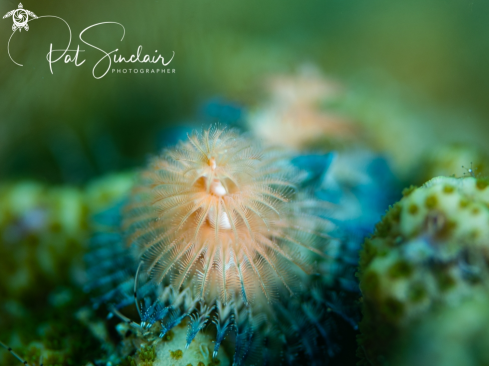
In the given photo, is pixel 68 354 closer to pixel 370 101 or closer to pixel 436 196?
pixel 436 196

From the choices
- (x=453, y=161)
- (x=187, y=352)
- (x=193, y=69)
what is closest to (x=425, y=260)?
(x=187, y=352)

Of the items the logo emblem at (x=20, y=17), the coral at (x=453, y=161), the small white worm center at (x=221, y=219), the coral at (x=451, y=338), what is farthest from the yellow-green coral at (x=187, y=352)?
the logo emblem at (x=20, y=17)

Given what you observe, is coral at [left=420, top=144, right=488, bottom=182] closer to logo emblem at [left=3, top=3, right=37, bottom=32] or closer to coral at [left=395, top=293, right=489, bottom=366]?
coral at [left=395, top=293, right=489, bottom=366]

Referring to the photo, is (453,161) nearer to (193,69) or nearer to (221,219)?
(221,219)

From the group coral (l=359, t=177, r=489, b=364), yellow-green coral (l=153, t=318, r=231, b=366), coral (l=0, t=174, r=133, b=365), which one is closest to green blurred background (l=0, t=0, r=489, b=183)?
coral (l=0, t=174, r=133, b=365)

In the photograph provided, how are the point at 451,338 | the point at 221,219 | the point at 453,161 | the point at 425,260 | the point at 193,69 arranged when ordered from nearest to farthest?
1. the point at 451,338
2. the point at 425,260
3. the point at 221,219
4. the point at 453,161
5. the point at 193,69

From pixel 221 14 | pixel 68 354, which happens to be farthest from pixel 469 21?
pixel 68 354
